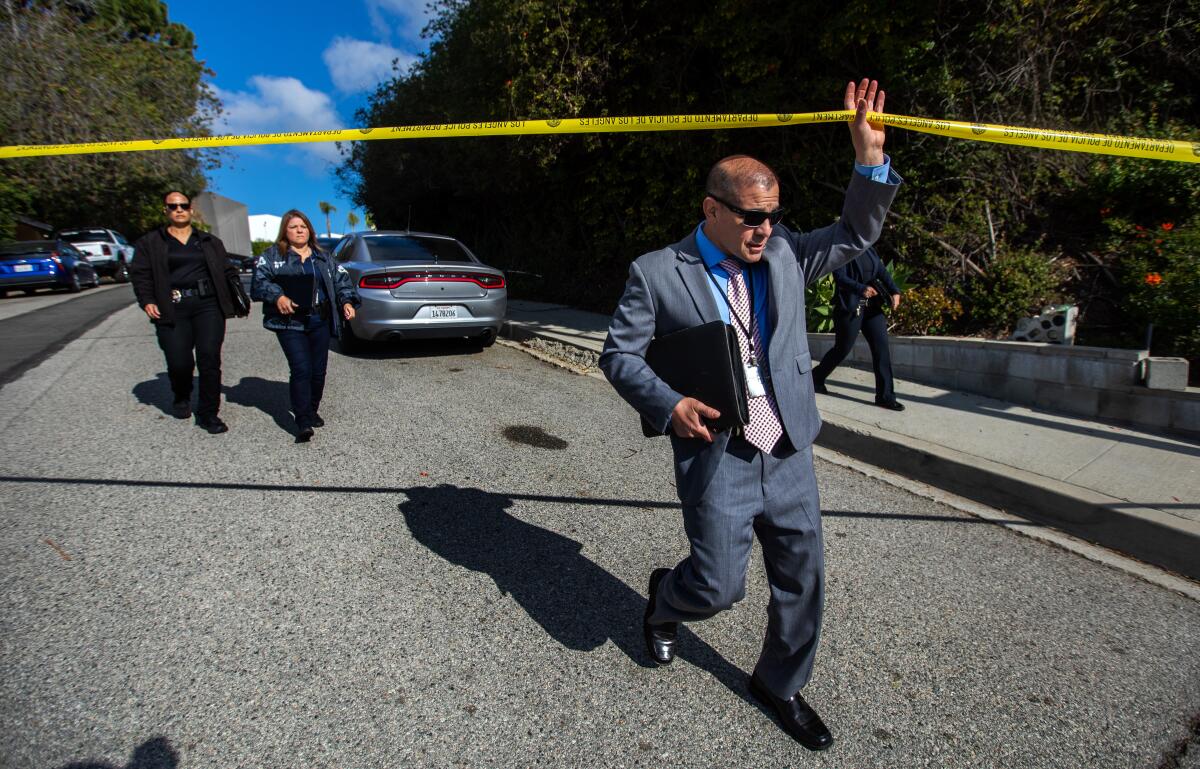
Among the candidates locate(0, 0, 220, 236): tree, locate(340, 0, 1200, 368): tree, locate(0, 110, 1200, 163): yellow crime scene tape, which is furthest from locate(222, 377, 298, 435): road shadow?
locate(0, 0, 220, 236): tree

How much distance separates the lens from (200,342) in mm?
5168

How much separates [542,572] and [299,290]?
3202mm

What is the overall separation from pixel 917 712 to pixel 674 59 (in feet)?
30.8

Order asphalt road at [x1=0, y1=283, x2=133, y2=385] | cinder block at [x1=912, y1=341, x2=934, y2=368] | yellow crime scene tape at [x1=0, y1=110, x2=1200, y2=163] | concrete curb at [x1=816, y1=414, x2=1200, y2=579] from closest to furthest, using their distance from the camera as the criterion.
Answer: yellow crime scene tape at [x1=0, y1=110, x2=1200, y2=163] → concrete curb at [x1=816, y1=414, x2=1200, y2=579] → cinder block at [x1=912, y1=341, x2=934, y2=368] → asphalt road at [x1=0, y1=283, x2=133, y2=385]

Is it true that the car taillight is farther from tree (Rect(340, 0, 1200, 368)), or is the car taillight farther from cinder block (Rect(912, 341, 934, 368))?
cinder block (Rect(912, 341, 934, 368))

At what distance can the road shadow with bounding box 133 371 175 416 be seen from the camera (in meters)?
5.84

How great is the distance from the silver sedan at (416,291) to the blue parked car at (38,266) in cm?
1389

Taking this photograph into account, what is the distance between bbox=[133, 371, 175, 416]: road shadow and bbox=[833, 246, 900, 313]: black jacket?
580cm

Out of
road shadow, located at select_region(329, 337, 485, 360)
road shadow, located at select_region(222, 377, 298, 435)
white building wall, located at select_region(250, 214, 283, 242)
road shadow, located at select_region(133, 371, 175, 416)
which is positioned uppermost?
white building wall, located at select_region(250, 214, 283, 242)

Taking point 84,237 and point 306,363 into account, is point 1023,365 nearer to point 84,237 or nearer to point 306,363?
point 306,363

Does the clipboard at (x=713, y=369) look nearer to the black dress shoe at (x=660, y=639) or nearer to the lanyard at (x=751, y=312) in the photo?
the lanyard at (x=751, y=312)

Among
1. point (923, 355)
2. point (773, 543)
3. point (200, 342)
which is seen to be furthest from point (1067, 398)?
point (200, 342)

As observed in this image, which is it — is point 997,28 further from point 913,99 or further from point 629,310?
point 629,310

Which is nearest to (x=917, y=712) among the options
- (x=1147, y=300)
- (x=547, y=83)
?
(x=1147, y=300)
